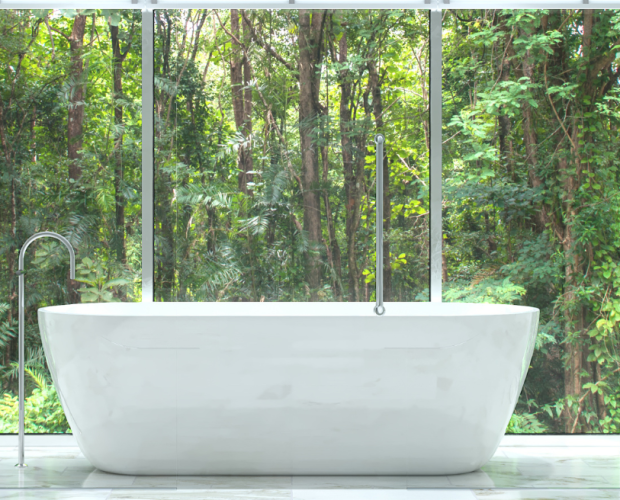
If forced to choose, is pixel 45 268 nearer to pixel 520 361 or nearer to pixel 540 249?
pixel 520 361

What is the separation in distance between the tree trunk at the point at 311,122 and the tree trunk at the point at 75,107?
1.19 m

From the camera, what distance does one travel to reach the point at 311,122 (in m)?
2.96

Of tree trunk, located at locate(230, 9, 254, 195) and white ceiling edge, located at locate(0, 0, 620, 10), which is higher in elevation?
white ceiling edge, located at locate(0, 0, 620, 10)

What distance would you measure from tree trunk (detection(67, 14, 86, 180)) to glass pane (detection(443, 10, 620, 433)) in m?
1.97

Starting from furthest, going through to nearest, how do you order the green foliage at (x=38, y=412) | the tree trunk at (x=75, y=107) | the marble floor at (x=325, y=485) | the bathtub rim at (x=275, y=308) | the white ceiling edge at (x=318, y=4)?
the tree trunk at (x=75, y=107) < the green foliage at (x=38, y=412) < the white ceiling edge at (x=318, y=4) < the bathtub rim at (x=275, y=308) < the marble floor at (x=325, y=485)

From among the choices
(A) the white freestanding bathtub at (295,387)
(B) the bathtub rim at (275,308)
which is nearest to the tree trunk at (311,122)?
(B) the bathtub rim at (275,308)

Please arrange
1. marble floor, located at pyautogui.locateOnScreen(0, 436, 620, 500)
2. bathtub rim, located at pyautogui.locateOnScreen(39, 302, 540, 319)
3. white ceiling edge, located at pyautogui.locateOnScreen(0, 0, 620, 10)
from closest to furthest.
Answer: marble floor, located at pyautogui.locateOnScreen(0, 436, 620, 500) → bathtub rim, located at pyautogui.locateOnScreen(39, 302, 540, 319) → white ceiling edge, located at pyautogui.locateOnScreen(0, 0, 620, 10)

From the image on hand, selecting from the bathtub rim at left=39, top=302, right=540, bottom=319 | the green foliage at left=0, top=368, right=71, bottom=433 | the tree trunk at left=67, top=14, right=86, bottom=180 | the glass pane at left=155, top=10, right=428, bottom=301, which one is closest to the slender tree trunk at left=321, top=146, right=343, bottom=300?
the glass pane at left=155, top=10, right=428, bottom=301

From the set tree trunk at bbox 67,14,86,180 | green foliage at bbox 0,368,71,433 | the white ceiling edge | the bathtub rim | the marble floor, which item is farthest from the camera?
tree trunk at bbox 67,14,86,180

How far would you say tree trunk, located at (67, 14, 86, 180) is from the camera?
2.88m

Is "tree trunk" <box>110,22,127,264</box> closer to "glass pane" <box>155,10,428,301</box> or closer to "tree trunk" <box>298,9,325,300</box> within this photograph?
"glass pane" <box>155,10,428,301</box>

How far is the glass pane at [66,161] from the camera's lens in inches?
111

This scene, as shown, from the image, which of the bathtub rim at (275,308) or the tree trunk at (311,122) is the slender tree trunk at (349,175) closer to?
the tree trunk at (311,122)

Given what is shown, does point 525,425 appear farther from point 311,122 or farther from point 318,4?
point 318,4
